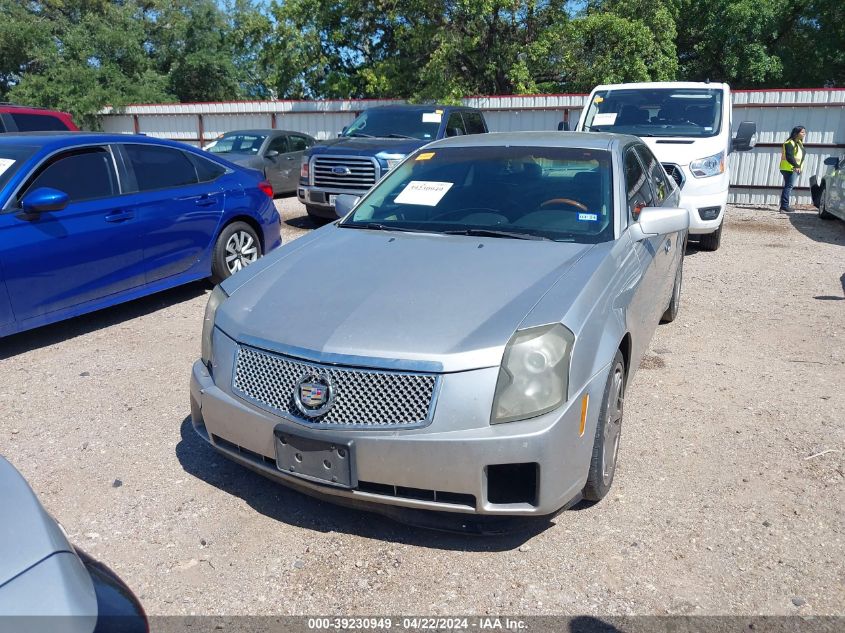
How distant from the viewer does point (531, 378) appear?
2.92 m

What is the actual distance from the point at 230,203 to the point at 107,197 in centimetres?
133

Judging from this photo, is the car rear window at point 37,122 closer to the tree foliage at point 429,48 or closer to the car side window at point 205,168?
the car side window at point 205,168

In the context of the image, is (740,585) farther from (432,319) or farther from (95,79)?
(95,79)

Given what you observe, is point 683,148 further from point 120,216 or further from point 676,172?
point 120,216

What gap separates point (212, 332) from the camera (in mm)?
3529

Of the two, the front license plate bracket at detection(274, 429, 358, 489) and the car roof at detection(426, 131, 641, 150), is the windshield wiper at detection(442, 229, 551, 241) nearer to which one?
the car roof at detection(426, 131, 641, 150)

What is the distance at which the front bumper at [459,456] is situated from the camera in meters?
2.85

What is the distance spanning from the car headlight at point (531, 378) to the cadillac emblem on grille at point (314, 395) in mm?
664

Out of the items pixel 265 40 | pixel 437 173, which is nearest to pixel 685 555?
pixel 437 173

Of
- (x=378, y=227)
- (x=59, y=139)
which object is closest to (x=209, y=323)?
(x=378, y=227)

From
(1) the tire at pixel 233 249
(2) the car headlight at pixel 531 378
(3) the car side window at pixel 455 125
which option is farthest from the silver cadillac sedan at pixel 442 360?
(3) the car side window at pixel 455 125

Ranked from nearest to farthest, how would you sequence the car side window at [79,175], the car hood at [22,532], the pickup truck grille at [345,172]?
the car hood at [22,532]
the car side window at [79,175]
the pickup truck grille at [345,172]

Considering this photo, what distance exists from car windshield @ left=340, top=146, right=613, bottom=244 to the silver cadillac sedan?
2 cm

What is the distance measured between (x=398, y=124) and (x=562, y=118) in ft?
19.3
